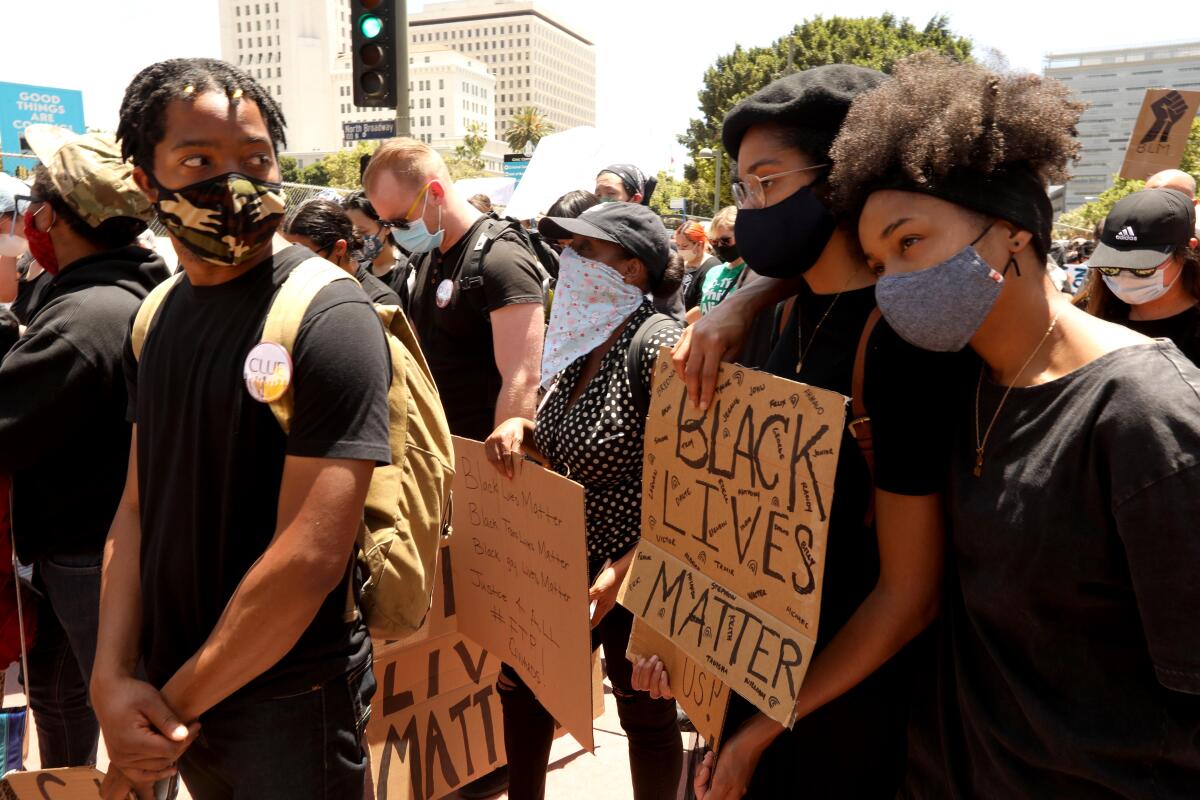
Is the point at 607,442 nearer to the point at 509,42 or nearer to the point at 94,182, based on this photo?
the point at 94,182

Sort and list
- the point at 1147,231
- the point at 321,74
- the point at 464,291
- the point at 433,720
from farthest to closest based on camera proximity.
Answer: the point at 321,74
the point at 464,291
the point at 1147,231
the point at 433,720

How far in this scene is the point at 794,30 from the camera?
125 ft

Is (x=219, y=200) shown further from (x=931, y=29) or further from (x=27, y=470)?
(x=931, y=29)

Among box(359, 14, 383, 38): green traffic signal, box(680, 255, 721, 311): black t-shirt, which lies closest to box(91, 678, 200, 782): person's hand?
box(359, 14, 383, 38): green traffic signal

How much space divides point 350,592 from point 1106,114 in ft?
497

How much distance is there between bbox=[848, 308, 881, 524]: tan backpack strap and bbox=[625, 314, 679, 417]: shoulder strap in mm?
904

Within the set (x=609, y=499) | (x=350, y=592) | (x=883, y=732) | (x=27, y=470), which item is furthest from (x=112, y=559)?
(x=883, y=732)

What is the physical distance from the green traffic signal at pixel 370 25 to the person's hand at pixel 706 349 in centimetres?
539

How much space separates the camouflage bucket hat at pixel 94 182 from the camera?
261 cm

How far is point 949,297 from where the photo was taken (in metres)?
1.40

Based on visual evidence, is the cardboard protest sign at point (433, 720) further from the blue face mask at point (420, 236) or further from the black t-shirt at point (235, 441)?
the blue face mask at point (420, 236)

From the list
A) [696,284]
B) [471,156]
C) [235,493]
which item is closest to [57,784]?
[235,493]

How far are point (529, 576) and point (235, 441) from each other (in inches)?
46.3

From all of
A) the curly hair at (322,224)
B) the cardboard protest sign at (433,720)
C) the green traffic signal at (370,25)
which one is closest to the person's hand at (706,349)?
the cardboard protest sign at (433,720)
